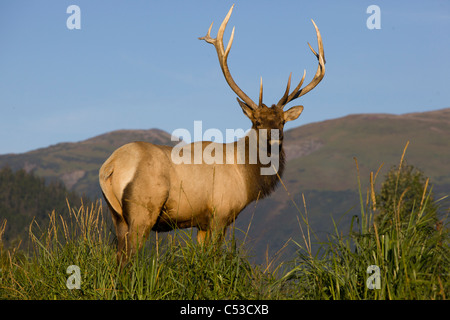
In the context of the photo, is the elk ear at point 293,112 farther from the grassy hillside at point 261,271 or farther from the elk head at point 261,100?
the grassy hillside at point 261,271

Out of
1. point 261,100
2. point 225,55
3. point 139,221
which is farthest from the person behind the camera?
point 225,55

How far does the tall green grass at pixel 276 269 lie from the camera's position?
4.86 meters

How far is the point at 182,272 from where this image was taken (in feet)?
18.5

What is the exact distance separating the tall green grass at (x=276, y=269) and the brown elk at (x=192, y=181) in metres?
0.58

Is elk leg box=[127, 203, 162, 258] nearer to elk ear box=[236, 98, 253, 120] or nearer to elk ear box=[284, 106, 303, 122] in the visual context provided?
elk ear box=[236, 98, 253, 120]

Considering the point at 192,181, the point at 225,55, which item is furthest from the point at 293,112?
the point at 192,181

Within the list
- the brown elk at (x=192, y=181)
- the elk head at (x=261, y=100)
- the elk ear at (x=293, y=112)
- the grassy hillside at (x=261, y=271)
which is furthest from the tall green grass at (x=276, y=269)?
the elk ear at (x=293, y=112)

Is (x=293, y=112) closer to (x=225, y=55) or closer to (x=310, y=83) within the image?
(x=310, y=83)

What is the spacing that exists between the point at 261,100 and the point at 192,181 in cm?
201

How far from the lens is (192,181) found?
7.81 m

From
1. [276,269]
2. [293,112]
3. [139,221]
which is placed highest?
[293,112]

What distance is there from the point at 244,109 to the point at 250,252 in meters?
3.33

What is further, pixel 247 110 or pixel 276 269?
pixel 247 110

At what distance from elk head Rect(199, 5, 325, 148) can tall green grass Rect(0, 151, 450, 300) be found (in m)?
2.94
